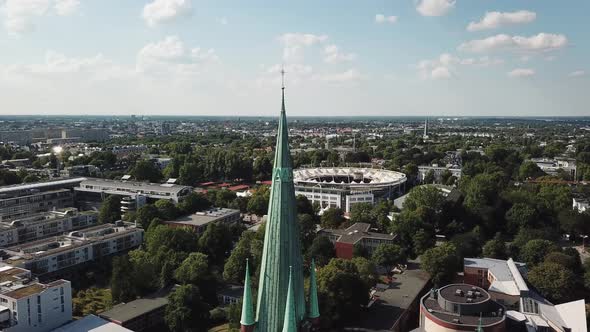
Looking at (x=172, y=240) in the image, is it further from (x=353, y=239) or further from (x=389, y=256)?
(x=389, y=256)

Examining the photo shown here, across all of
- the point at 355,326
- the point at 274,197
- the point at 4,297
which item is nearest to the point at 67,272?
the point at 4,297

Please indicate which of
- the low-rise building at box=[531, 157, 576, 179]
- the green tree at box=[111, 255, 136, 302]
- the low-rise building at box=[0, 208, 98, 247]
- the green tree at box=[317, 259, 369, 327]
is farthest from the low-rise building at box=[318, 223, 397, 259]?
the low-rise building at box=[531, 157, 576, 179]

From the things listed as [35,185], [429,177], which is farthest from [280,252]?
[429,177]

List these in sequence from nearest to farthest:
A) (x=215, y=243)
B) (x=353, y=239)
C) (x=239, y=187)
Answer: (x=215, y=243), (x=353, y=239), (x=239, y=187)

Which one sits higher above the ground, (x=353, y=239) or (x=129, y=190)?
(x=129, y=190)

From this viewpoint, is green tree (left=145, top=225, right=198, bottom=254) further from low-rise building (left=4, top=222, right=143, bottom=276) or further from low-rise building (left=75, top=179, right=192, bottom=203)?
low-rise building (left=75, top=179, right=192, bottom=203)

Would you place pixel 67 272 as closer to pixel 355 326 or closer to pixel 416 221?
pixel 355 326
